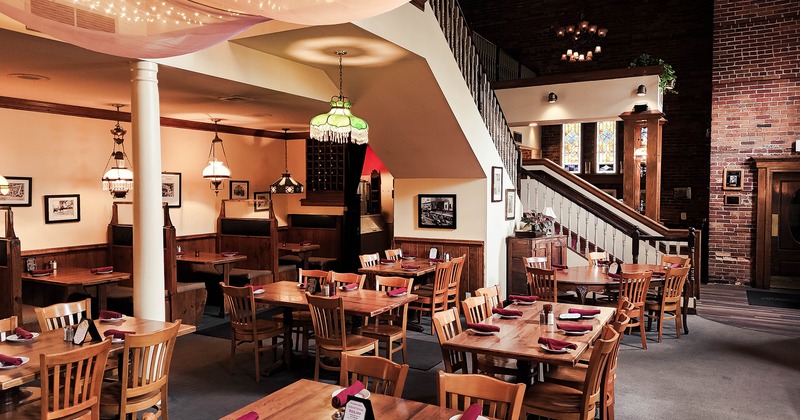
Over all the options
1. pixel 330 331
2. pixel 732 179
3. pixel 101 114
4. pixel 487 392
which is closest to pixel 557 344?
pixel 487 392

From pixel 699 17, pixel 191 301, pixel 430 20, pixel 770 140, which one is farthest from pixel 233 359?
pixel 699 17

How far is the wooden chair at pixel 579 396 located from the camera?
3.41m

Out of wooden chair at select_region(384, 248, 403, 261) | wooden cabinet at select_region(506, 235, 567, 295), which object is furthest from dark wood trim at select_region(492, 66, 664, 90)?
wooden chair at select_region(384, 248, 403, 261)

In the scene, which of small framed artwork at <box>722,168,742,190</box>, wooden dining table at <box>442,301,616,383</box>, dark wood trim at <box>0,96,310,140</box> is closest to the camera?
wooden dining table at <box>442,301,616,383</box>

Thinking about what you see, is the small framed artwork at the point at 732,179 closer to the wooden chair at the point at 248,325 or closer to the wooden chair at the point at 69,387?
the wooden chair at the point at 248,325

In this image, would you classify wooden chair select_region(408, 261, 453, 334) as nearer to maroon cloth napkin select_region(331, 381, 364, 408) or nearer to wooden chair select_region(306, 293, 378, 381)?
wooden chair select_region(306, 293, 378, 381)

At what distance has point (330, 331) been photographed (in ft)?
16.0

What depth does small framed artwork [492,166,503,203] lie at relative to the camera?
8.45 meters

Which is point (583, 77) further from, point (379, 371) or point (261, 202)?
point (379, 371)

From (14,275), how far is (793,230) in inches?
473

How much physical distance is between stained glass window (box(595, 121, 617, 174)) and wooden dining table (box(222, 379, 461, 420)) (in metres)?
12.5

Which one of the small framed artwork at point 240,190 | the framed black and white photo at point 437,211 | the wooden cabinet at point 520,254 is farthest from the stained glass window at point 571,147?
the small framed artwork at point 240,190

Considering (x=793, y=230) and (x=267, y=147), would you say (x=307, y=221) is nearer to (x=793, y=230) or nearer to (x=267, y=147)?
(x=267, y=147)

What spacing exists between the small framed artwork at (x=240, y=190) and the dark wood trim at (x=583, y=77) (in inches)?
207
